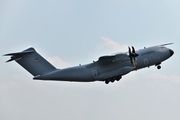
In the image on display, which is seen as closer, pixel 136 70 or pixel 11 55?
pixel 11 55

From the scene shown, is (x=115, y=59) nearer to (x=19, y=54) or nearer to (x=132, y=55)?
(x=132, y=55)

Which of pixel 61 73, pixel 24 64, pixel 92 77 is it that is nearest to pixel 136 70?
pixel 92 77

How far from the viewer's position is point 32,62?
41000mm

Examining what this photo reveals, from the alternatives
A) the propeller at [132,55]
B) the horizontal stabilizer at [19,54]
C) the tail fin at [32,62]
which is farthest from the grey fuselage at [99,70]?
the horizontal stabilizer at [19,54]

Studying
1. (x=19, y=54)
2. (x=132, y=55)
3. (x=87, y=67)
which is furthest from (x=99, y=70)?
(x=19, y=54)

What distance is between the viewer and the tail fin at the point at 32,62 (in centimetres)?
4072

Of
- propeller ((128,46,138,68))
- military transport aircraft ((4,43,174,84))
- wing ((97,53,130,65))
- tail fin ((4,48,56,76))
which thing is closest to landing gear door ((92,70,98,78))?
military transport aircraft ((4,43,174,84))

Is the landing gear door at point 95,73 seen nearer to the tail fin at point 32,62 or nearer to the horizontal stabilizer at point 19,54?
the tail fin at point 32,62

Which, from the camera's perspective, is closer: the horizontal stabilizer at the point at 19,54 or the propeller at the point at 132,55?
the horizontal stabilizer at the point at 19,54

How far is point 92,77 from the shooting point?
41.0 meters

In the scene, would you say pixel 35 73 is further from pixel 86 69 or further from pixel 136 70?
pixel 136 70

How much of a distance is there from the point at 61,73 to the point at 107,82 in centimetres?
443

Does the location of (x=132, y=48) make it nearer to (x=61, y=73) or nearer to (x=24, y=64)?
(x=61, y=73)

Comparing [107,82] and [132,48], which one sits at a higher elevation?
[132,48]
